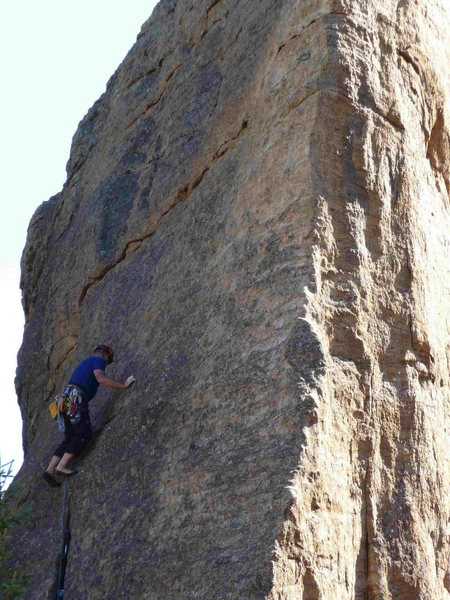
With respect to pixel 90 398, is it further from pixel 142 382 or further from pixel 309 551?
pixel 309 551

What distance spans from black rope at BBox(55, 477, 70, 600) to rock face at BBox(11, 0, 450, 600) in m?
0.11

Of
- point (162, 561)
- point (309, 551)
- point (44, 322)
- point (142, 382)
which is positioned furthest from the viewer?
point (44, 322)

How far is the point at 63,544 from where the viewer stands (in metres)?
11.4

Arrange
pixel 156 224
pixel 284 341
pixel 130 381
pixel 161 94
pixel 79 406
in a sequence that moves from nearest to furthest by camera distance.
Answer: pixel 284 341
pixel 130 381
pixel 79 406
pixel 156 224
pixel 161 94

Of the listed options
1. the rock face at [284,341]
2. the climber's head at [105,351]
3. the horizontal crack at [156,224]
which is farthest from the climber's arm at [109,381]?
the horizontal crack at [156,224]

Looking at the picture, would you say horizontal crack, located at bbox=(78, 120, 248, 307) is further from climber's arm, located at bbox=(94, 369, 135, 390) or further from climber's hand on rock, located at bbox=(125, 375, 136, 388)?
climber's hand on rock, located at bbox=(125, 375, 136, 388)

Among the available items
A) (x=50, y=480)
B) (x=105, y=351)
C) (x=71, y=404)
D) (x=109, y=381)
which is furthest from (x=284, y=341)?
(x=50, y=480)

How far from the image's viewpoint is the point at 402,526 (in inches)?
384

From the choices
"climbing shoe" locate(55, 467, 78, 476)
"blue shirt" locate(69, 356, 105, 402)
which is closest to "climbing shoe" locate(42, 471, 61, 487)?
"climbing shoe" locate(55, 467, 78, 476)

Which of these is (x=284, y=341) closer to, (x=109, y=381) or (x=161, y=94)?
(x=109, y=381)

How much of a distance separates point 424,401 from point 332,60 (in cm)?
349

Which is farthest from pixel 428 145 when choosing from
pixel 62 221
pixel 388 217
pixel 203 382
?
pixel 62 221

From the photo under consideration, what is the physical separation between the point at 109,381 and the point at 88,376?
0.46 meters

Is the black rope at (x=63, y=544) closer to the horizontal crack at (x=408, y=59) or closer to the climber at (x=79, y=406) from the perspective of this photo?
the climber at (x=79, y=406)
